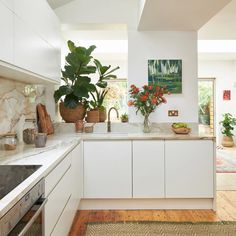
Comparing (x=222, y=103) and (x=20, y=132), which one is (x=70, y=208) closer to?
Answer: (x=20, y=132)

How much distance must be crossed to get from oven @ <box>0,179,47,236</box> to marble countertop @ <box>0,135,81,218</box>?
0.03 meters

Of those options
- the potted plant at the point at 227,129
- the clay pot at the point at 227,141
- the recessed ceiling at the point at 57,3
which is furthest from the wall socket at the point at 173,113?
the clay pot at the point at 227,141

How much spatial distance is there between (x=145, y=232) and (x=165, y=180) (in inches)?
25.6

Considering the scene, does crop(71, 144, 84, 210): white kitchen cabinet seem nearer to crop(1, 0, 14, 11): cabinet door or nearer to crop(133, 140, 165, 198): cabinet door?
crop(133, 140, 165, 198): cabinet door

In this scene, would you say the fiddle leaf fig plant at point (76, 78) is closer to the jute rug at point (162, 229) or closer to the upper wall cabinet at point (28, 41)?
the upper wall cabinet at point (28, 41)

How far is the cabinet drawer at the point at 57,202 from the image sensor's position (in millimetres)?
1502

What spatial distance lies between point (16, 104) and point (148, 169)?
1592mm

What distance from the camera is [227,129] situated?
22.6ft

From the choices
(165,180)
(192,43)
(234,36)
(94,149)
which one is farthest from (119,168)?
(234,36)

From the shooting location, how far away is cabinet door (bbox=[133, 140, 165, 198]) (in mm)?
2834

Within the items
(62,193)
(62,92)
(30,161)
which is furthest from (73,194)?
(62,92)

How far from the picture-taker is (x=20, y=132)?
2574mm

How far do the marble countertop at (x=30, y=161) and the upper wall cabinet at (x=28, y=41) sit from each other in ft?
2.05

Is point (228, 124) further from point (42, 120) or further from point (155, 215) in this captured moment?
point (42, 120)
